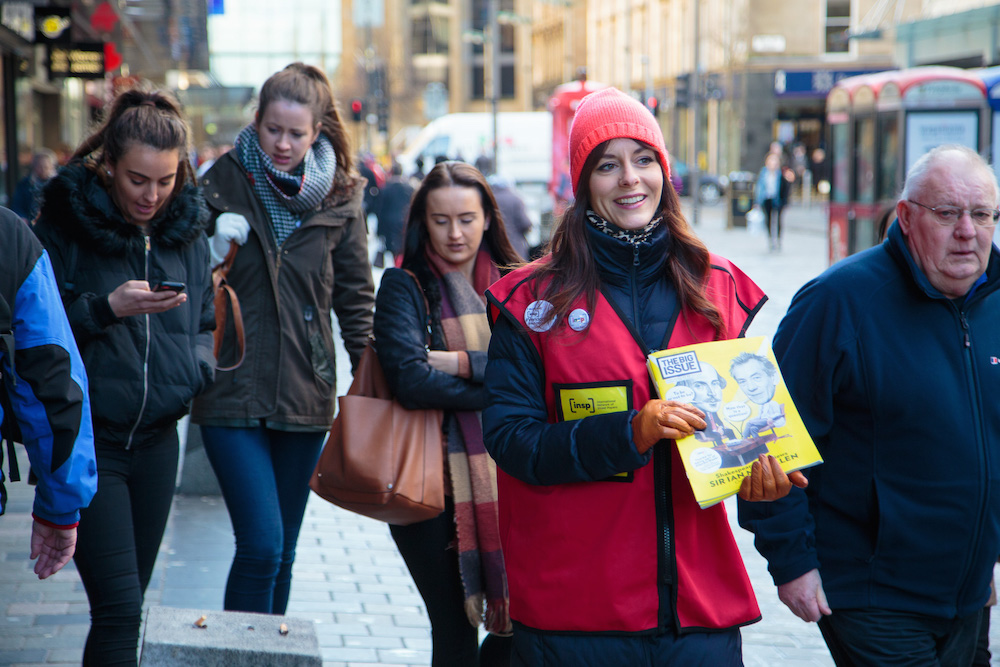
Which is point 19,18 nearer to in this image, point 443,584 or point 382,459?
point 382,459

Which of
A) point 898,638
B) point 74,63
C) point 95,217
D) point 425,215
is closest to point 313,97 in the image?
point 425,215

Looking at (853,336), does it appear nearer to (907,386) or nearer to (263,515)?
(907,386)

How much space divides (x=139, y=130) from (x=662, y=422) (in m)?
2.04

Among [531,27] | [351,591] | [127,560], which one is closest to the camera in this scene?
[127,560]

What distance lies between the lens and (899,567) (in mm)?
2984

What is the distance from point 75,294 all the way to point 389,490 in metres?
1.08

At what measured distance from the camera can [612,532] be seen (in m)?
2.57

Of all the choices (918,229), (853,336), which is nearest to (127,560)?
(853,336)

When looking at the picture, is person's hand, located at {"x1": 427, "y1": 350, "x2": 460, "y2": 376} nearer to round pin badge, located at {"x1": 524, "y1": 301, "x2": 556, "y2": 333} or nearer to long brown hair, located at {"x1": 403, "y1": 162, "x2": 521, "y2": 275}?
long brown hair, located at {"x1": 403, "y1": 162, "x2": 521, "y2": 275}

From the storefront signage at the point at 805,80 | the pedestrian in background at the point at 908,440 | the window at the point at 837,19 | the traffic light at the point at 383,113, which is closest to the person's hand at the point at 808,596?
the pedestrian in background at the point at 908,440

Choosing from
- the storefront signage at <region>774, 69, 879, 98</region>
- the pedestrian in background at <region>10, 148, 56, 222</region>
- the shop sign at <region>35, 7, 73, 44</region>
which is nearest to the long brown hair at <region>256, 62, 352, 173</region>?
the pedestrian in background at <region>10, 148, 56, 222</region>

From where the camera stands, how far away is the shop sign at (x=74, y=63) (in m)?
18.2

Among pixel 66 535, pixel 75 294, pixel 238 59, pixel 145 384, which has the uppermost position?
pixel 238 59

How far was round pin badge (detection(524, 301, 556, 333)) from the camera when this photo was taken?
263cm
